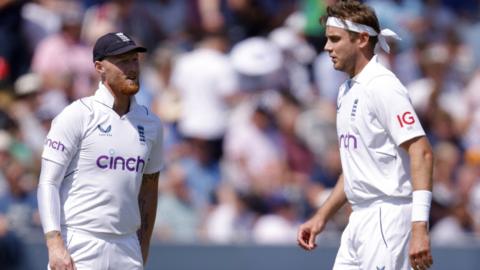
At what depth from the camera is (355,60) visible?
677 centimetres

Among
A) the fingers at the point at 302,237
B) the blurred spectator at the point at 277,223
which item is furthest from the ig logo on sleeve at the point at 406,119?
the blurred spectator at the point at 277,223

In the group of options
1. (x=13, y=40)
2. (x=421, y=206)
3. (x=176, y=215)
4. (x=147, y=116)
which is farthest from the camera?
(x=13, y=40)

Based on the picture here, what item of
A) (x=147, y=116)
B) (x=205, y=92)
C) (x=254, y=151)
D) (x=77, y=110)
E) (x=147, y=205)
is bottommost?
(x=254, y=151)

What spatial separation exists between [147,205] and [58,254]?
85cm

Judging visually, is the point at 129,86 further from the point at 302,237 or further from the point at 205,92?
the point at 205,92

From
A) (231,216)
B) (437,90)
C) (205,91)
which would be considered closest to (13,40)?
(205,91)

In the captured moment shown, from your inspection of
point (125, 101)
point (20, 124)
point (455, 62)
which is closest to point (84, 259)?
point (125, 101)

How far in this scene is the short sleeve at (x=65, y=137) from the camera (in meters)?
6.63

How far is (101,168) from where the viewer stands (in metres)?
6.74

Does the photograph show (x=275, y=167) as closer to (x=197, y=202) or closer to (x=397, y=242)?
(x=197, y=202)

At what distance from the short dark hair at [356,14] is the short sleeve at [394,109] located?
1.03 feet

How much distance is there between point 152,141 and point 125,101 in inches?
11.3

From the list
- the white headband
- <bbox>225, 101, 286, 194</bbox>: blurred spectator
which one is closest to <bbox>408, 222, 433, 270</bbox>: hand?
the white headband

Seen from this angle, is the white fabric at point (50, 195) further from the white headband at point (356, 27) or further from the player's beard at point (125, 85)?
the white headband at point (356, 27)
